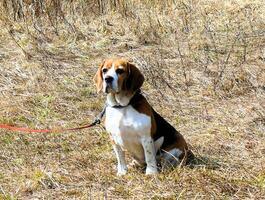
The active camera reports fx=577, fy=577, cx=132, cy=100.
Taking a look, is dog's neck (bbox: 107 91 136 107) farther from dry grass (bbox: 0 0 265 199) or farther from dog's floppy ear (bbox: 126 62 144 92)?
dry grass (bbox: 0 0 265 199)

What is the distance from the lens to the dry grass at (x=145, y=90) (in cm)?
448

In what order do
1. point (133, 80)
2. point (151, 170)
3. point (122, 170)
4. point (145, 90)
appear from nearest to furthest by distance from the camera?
point (133, 80) < point (151, 170) < point (122, 170) < point (145, 90)

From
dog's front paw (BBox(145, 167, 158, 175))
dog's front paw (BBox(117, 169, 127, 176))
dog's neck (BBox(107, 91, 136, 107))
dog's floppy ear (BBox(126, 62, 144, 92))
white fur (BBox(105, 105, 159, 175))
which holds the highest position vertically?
dog's floppy ear (BBox(126, 62, 144, 92))

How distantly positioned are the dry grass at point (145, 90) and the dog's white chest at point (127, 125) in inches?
12.3

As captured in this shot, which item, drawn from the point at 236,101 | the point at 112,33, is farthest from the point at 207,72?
the point at 112,33

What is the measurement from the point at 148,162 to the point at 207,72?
3248 mm

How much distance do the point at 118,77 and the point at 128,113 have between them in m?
0.29

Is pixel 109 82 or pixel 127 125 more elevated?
pixel 109 82

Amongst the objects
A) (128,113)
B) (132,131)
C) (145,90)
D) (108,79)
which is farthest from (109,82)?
(145,90)

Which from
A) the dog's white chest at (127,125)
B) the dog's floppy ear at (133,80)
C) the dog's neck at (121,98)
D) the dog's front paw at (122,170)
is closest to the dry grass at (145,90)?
the dog's front paw at (122,170)

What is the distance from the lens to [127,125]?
4.49 meters

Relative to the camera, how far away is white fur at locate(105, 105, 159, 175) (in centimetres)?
450

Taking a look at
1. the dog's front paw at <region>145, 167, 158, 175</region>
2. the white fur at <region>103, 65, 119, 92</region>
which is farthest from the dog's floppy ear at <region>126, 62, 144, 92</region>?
the dog's front paw at <region>145, 167, 158, 175</region>

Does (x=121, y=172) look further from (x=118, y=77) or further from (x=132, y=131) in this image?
(x=118, y=77)
